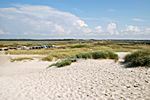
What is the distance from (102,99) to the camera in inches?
319

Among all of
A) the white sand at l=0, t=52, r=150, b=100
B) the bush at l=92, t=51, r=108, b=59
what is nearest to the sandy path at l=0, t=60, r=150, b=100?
the white sand at l=0, t=52, r=150, b=100

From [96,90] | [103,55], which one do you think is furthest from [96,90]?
[103,55]

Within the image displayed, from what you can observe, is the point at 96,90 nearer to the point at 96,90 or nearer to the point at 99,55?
the point at 96,90

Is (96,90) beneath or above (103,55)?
beneath

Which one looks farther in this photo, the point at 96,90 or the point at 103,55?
the point at 103,55

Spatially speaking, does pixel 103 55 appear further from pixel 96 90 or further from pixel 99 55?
pixel 96 90

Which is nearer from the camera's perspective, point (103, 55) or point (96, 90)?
point (96, 90)

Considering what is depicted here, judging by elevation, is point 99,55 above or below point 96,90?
above

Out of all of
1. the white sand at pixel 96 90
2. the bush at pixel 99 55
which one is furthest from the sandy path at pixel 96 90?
the bush at pixel 99 55

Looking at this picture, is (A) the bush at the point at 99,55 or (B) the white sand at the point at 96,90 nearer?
(B) the white sand at the point at 96,90

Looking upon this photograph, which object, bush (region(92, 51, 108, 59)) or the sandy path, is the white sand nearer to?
the sandy path

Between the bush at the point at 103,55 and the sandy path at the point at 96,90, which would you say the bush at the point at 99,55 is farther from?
the sandy path at the point at 96,90

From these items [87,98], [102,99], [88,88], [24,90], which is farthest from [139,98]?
[24,90]

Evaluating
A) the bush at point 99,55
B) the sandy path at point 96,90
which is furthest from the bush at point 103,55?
the sandy path at point 96,90
